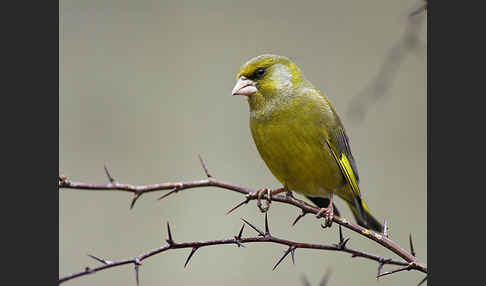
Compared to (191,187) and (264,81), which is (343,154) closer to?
(264,81)

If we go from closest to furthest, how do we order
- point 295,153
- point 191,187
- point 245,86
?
point 191,187 → point 295,153 → point 245,86

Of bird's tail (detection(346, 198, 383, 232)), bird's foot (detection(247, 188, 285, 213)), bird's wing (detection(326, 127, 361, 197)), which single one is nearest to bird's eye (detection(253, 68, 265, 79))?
bird's wing (detection(326, 127, 361, 197))

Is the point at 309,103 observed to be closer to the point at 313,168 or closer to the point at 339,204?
the point at 313,168

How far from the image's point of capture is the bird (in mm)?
2447

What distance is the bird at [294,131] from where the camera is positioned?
8.03 ft

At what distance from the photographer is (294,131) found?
8.06ft

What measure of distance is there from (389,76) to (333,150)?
80 cm

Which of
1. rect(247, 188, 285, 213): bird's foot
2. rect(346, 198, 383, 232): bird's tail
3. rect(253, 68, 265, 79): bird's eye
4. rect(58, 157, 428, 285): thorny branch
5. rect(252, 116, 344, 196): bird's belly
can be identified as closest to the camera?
rect(58, 157, 428, 285): thorny branch

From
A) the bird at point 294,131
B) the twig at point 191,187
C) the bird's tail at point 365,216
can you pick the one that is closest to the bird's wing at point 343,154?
the bird at point 294,131

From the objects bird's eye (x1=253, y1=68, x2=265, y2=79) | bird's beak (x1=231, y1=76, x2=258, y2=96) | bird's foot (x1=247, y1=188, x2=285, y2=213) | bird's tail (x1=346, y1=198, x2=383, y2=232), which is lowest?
bird's tail (x1=346, y1=198, x2=383, y2=232)

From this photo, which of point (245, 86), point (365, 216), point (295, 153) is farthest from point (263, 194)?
point (365, 216)

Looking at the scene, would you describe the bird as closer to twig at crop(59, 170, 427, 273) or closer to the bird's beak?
the bird's beak

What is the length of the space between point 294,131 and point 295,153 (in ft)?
0.37

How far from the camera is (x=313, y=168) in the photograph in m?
2.48
